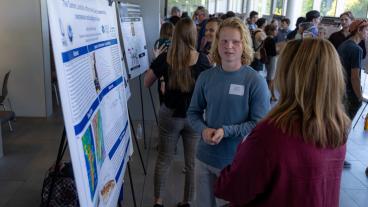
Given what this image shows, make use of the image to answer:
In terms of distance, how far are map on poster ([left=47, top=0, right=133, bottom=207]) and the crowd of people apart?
0.44 metres

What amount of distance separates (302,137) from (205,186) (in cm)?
97

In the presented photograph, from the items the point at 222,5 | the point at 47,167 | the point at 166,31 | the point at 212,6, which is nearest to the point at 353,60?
the point at 166,31

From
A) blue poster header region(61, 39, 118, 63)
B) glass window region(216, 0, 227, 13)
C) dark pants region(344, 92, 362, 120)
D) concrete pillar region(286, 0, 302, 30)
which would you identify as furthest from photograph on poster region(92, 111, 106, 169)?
glass window region(216, 0, 227, 13)

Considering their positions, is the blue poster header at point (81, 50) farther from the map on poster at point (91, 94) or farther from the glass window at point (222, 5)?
the glass window at point (222, 5)

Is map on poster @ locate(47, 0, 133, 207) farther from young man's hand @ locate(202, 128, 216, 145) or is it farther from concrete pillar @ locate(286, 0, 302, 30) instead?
concrete pillar @ locate(286, 0, 302, 30)

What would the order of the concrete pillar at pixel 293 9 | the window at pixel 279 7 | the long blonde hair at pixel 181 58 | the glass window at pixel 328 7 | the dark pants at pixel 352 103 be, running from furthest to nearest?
the window at pixel 279 7
the concrete pillar at pixel 293 9
the glass window at pixel 328 7
the dark pants at pixel 352 103
the long blonde hair at pixel 181 58

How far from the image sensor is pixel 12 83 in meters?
5.02

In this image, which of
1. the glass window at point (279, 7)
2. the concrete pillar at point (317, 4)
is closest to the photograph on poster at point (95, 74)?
the concrete pillar at point (317, 4)

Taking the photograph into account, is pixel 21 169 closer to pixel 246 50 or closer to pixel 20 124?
pixel 20 124

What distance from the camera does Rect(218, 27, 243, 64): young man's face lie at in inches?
69.4

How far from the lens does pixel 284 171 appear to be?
101 centimetres

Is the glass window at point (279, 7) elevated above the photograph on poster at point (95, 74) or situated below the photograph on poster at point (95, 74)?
below

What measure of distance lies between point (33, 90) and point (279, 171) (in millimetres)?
4775

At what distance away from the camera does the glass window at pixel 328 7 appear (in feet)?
29.0
